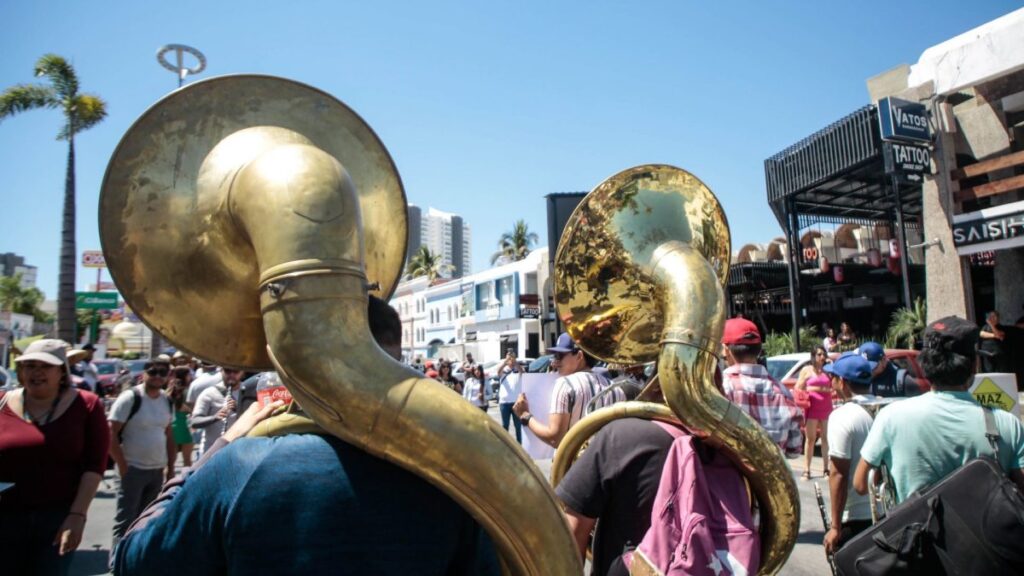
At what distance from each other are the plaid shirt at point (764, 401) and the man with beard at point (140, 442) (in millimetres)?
4128

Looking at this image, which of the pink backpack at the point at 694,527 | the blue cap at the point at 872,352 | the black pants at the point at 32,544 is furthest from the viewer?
the blue cap at the point at 872,352

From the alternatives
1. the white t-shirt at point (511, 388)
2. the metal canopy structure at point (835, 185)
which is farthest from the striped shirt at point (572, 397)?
the metal canopy structure at point (835, 185)

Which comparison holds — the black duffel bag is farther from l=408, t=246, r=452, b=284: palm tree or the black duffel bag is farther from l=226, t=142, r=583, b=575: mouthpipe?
l=408, t=246, r=452, b=284: palm tree

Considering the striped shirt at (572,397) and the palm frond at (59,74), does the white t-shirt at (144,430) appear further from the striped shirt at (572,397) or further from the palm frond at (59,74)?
the palm frond at (59,74)

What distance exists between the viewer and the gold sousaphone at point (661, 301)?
189cm

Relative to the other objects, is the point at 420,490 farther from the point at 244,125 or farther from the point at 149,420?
the point at 149,420

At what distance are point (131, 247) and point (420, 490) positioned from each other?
0.89m

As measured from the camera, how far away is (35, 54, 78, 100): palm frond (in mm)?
15938

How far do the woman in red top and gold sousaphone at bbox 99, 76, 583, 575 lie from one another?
2175 millimetres

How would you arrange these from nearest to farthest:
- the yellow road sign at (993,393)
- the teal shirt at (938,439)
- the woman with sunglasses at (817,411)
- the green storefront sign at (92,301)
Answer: the teal shirt at (938,439) → the yellow road sign at (993,393) → the woman with sunglasses at (817,411) → the green storefront sign at (92,301)

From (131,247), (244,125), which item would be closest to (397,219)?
(244,125)

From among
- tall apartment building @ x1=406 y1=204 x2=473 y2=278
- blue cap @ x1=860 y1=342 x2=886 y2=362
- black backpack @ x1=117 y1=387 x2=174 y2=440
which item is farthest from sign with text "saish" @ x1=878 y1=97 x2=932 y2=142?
tall apartment building @ x1=406 y1=204 x2=473 y2=278

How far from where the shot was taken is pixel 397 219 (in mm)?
1755

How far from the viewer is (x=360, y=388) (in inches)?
40.6
